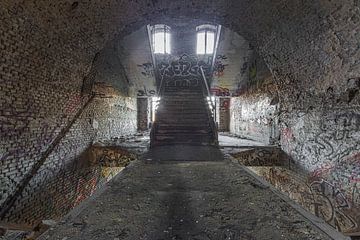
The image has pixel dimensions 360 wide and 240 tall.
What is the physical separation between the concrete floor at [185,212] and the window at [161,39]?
8744mm

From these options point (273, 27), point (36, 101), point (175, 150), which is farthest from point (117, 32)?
point (273, 27)

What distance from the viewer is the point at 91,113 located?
8.19m

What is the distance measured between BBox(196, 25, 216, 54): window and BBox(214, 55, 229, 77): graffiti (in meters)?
1.05

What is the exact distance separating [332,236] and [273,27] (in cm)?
567

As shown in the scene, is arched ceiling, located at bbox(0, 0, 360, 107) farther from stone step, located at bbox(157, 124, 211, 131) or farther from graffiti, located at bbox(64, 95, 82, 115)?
stone step, located at bbox(157, 124, 211, 131)

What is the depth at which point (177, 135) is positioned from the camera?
8.16 m

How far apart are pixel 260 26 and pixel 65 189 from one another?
23.8 feet

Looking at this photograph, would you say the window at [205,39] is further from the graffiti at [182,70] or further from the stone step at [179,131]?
the stone step at [179,131]

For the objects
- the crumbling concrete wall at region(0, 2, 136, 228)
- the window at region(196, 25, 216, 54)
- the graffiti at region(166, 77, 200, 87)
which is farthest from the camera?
the graffiti at region(166, 77, 200, 87)

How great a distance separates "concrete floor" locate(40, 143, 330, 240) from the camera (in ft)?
7.43

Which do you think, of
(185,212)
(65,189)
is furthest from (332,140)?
(65,189)

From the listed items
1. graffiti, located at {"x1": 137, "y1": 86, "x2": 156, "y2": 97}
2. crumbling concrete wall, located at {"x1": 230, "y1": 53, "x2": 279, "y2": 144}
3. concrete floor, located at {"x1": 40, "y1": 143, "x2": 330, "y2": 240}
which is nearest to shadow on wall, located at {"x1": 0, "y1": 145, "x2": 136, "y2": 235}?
concrete floor, located at {"x1": 40, "y1": 143, "x2": 330, "y2": 240}

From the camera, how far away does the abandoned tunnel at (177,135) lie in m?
2.72

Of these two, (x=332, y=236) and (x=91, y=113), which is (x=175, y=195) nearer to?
(x=332, y=236)
